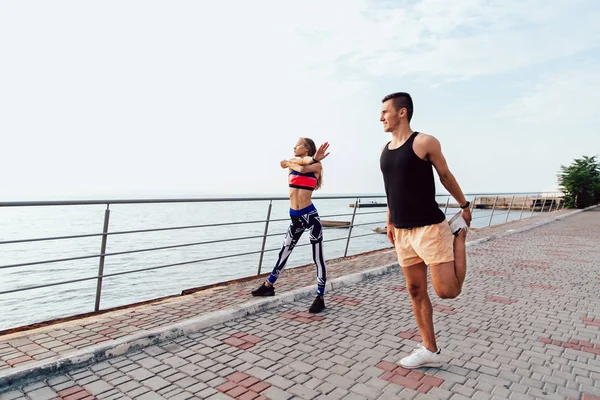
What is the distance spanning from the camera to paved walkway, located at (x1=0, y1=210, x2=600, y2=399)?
2750mm

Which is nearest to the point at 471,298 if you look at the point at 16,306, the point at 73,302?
the point at 73,302

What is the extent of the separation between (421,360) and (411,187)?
1.35 m

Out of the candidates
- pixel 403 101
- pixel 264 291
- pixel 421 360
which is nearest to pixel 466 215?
pixel 403 101

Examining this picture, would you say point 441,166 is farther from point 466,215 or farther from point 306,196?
point 306,196

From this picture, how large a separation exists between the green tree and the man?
3878cm

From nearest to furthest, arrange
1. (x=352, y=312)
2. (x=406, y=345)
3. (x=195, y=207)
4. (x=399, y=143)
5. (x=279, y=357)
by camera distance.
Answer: (x=399, y=143) < (x=279, y=357) < (x=406, y=345) < (x=352, y=312) < (x=195, y=207)

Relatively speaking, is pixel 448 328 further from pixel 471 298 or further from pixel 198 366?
pixel 198 366

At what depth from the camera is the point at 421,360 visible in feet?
10.1

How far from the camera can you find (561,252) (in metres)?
9.71

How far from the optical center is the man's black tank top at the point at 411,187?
2.90 m

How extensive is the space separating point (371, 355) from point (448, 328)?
1.18 metres

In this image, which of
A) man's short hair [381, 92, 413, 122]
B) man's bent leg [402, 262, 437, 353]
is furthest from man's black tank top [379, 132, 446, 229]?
man's bent leg [402, 262, 437, 353]

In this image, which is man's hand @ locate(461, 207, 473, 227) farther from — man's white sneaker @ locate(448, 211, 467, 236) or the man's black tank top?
the man's black tank top

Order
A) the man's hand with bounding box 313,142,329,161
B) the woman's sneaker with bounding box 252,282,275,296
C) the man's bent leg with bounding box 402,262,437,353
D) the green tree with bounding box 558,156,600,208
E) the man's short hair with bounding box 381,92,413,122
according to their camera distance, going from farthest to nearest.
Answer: the green tree with bounding box 558,156,600,208 → the woman's sneaker with bounding box 252,282,275,296 → the man's hand with bounding box 313,142,329,161 → the man's bent leg with bounding box 402,262,437,353 → the man's short hair with bounding box 381,92,413,122
